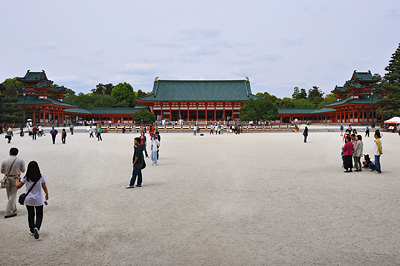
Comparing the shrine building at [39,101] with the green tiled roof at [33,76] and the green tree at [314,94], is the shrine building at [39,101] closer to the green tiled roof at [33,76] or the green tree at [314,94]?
the green tiled roof at [33,76]

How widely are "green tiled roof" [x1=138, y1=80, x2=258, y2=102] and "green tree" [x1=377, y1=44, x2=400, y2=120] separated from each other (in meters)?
25.3

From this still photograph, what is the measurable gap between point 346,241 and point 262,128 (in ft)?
149

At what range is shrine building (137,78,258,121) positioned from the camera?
6694 cm

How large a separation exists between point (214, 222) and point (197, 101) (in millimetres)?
60832

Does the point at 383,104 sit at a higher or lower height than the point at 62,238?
higher

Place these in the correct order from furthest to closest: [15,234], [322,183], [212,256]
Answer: [322,183]
[15,234]
[212,256]

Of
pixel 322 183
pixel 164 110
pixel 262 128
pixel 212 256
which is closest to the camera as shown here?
pixel 212 256

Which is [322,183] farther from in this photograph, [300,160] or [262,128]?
[262,128]

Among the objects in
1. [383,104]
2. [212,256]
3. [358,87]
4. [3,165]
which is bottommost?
[212,256]

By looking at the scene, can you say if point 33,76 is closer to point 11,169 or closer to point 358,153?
point 11,169

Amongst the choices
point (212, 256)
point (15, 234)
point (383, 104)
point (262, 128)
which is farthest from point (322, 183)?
point (383, 104)

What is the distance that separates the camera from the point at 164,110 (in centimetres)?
6838

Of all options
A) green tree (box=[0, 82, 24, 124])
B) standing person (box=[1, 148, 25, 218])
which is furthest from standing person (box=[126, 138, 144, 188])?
green tree (box=[0, 82, 24, 124])

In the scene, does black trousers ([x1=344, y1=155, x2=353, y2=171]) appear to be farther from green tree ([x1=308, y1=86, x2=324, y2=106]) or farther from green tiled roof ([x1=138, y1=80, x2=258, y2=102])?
green tree ([x1=308, y1=86, x2=324, y2=106])
